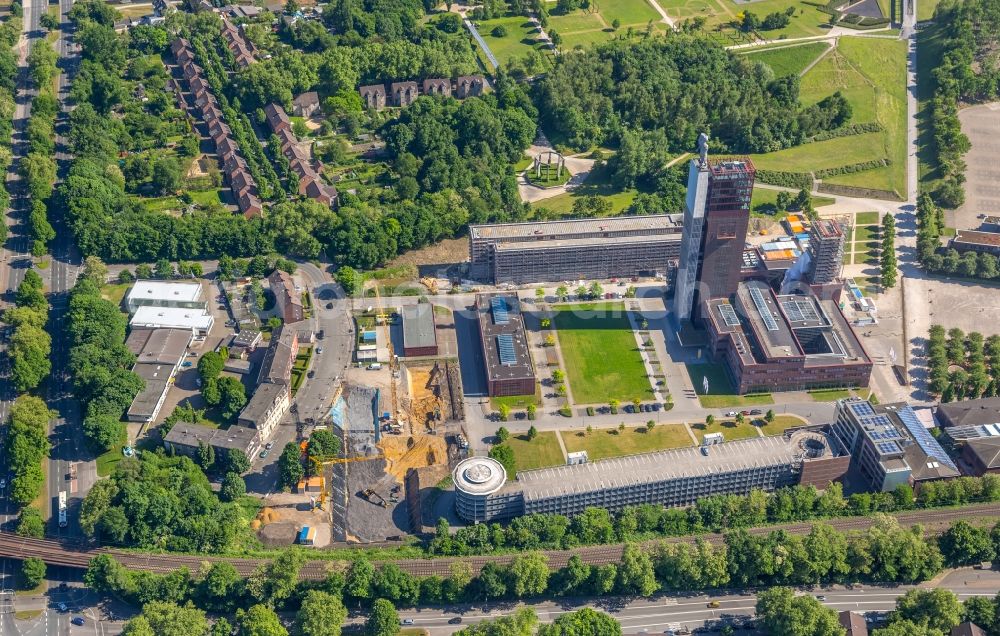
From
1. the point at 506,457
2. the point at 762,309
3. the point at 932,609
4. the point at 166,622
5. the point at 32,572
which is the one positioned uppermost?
the point at 762,309

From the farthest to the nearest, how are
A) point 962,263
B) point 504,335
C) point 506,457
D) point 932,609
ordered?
point 962,263 < point 504,335 < point 506,457 < point 932,609

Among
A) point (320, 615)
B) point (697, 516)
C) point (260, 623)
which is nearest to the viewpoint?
point (260, 623)

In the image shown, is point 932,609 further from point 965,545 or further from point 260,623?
point 260,623

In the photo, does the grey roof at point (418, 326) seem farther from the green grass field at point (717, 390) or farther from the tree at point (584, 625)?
the tree at point (584, 625)

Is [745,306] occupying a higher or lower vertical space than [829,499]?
higher

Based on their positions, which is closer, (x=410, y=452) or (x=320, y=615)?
(x=320, y=615)

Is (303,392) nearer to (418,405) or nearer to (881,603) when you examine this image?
(418,405)

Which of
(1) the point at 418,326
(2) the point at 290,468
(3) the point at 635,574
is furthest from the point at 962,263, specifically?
(2) the point at 290,468

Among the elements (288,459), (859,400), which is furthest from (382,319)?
(859,400)

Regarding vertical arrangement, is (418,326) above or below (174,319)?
below
